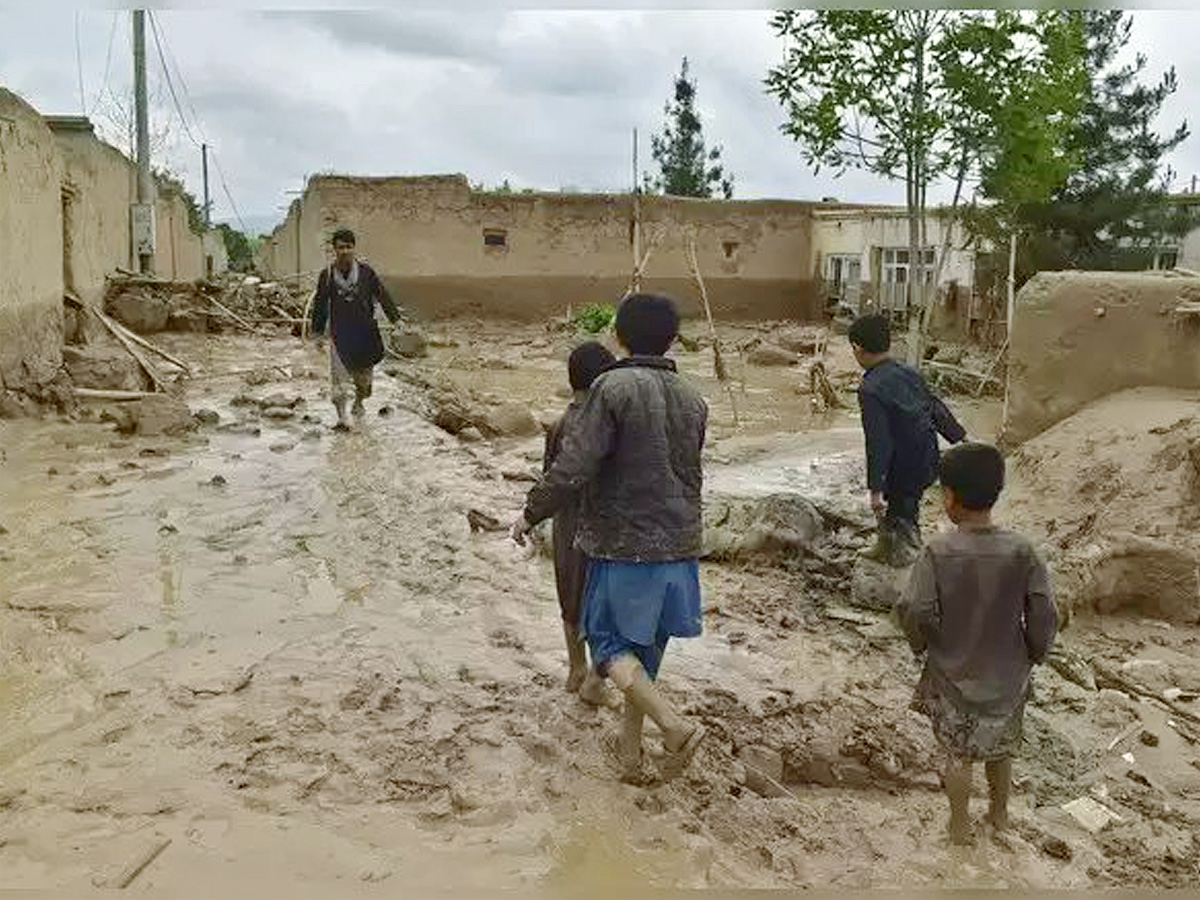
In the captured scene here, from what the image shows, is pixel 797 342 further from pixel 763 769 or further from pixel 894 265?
pixel 763 769

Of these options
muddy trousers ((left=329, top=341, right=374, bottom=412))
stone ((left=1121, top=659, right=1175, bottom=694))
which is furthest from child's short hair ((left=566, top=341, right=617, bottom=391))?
muddy trousers ((left=329, top=341, right=374, bottom=412))

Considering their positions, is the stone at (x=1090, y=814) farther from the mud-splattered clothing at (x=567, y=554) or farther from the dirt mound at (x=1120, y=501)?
the dirt mound at (x=1120, y=501)

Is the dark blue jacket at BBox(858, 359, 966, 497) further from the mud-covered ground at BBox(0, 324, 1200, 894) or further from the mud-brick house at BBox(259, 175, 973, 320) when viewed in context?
the mud-brick house at BBox(259, 175, 973, 320)

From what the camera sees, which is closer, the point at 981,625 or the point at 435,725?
the point at 981,625

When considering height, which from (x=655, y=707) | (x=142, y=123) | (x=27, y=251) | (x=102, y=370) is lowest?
(x=655, y=707)

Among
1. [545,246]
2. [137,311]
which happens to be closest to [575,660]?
[137,311]

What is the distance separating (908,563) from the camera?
5309 millimetres

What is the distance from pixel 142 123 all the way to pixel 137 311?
4.31 metres

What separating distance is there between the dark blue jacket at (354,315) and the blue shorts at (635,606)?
5.38 metres

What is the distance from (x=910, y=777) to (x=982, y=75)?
9.81 m

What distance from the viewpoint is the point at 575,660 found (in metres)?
4.03

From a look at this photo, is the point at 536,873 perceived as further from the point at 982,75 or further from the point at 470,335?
the point at 470,335

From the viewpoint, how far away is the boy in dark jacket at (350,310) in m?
8.37

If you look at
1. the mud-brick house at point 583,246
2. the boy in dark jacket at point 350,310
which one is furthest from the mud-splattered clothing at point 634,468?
the mud-brick house at point 583,246
